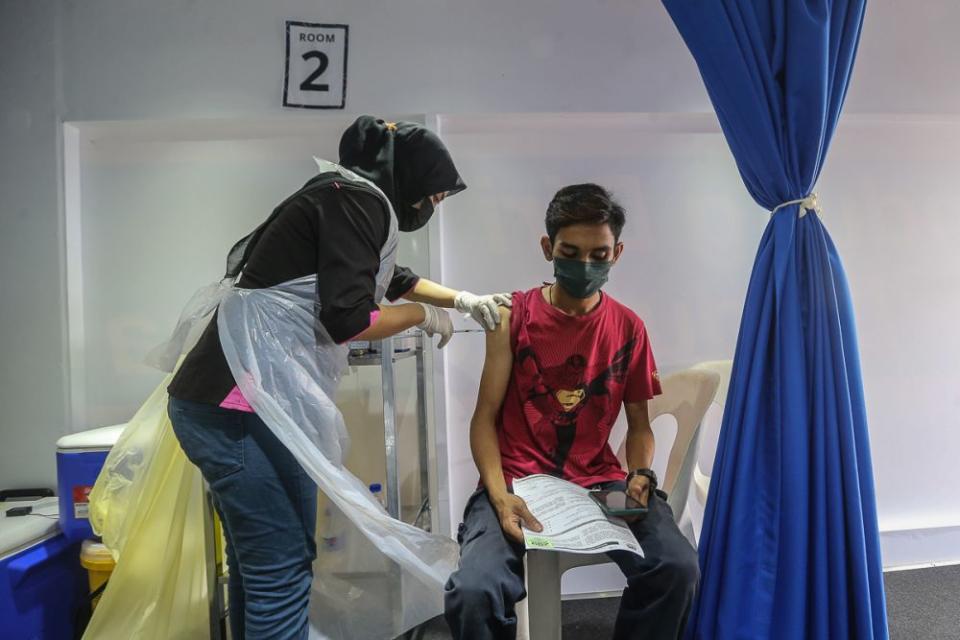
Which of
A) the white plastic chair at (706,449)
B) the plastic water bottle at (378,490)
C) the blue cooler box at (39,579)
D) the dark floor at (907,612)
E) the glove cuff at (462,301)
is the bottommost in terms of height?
the dark floor at (907,612)

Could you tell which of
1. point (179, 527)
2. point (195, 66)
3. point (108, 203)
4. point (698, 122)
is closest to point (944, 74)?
point (698, 122)

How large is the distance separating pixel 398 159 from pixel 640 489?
924 mm

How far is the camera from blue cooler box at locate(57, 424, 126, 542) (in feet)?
4.89

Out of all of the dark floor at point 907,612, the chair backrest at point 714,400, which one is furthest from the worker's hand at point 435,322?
the dark floor at point 907,612

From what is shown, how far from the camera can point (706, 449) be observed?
1.92 meters

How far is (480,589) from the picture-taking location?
99 centimetres

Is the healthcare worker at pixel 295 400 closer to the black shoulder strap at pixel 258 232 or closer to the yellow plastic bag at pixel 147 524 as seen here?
the black shoulder strap at pixel 258 232

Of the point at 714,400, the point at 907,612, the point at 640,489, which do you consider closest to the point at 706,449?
the point at 714,400

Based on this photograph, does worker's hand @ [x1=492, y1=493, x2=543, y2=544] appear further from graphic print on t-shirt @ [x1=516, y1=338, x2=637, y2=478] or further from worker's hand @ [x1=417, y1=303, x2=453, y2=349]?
worker's hand @ [x1=417, y1=303, x2=453, y2=349]

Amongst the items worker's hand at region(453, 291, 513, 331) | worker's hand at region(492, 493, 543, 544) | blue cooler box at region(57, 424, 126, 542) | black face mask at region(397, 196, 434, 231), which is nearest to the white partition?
blue cooler box at region(57, 424, 126, 542)

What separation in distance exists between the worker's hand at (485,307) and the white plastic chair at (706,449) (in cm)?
69

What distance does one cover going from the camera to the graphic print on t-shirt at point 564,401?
4.31 ft

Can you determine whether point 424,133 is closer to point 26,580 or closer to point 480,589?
point 480,589

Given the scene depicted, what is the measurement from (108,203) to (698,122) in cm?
215
